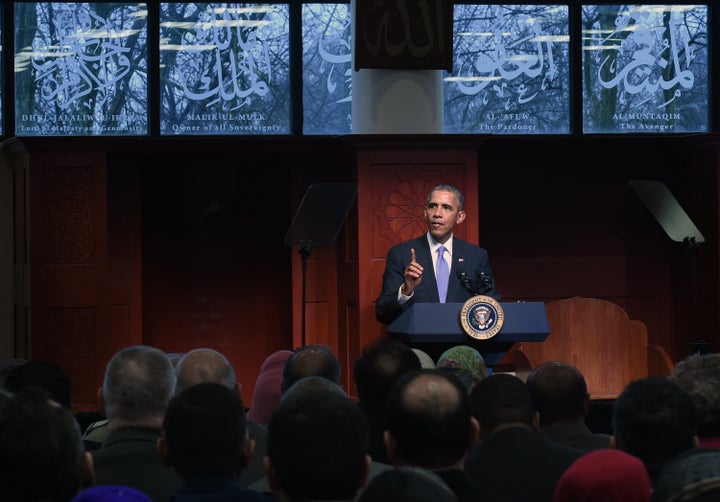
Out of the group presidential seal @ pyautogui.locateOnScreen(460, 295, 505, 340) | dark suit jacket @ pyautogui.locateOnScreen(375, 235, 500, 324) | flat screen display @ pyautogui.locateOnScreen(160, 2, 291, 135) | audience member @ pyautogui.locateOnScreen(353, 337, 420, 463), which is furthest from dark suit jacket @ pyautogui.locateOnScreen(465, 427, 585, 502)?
flat screen display @ pyautogui.locateOnScreen(160, 2, 291, 135)

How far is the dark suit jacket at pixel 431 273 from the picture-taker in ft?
22.8

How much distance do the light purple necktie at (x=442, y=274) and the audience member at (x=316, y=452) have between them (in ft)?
15.9

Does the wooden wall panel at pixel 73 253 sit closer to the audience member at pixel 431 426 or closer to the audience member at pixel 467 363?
the audience member at pixel 467 363

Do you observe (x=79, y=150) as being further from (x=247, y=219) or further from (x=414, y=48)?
(x=414, y=48)

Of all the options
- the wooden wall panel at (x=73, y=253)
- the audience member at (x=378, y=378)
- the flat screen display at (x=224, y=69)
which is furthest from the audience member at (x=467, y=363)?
the flat screen display at (x=224, y=69)

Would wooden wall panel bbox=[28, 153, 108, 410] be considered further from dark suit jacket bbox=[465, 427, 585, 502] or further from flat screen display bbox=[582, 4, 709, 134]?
dark suit jacket bbox=[465, 427, 585, 502]

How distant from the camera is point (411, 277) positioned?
21.4 feet

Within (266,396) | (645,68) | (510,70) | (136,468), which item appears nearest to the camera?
(136,468)

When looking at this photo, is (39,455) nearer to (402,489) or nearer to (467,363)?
(402,489)

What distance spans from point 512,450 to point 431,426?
54 centimetres

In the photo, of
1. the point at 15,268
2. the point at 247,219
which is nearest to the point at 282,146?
the point at 247,219

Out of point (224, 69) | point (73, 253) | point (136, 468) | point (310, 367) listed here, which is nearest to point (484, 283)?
point (310, 367)

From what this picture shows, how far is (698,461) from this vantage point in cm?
201

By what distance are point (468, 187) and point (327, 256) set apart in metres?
1.28
